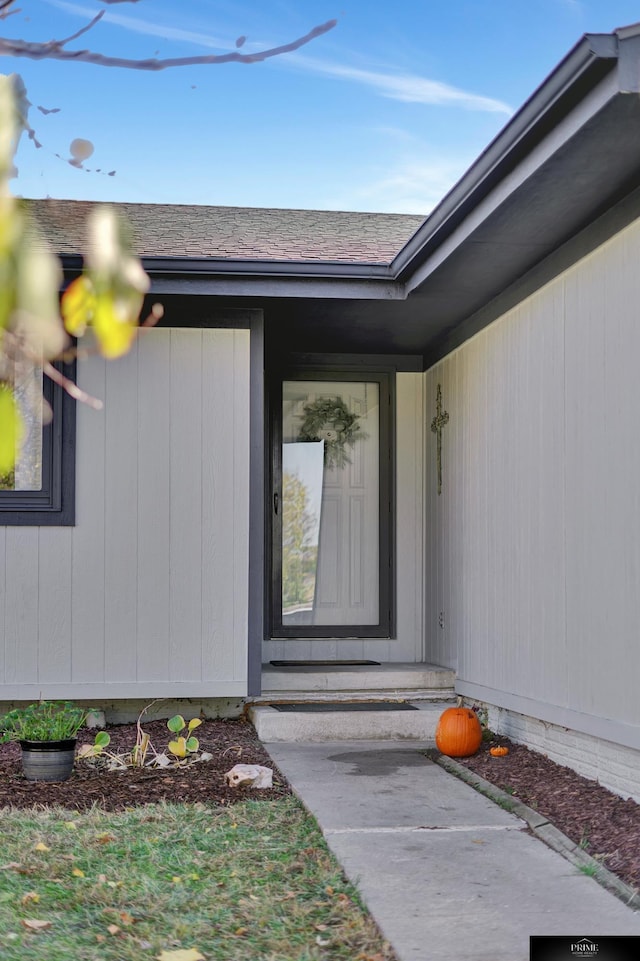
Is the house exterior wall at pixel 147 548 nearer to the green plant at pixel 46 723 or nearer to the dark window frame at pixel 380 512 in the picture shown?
the green plant at pixel 46 723

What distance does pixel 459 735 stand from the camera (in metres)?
5.73

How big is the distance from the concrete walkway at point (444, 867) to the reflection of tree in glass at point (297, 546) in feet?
8.07

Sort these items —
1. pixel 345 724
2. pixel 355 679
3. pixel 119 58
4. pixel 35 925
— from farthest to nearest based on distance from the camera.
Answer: pixel 355 679 → pixel 345 724 → pixel 35 925 → pixel 119 58

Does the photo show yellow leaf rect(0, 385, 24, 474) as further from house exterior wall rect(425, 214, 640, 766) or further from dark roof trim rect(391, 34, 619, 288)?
house exterior wall rect(425, 214, 640, 766)

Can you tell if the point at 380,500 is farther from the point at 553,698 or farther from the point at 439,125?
the point at 439,125

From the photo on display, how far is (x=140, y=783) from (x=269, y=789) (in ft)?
2.13

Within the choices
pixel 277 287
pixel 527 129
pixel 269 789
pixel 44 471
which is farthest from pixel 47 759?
pixel 527 129

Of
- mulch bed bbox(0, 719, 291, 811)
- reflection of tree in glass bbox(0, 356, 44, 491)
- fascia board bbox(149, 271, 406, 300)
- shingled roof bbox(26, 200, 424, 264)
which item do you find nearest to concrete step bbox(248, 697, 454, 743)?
mulch bed bbox(0, 719, 291, 811)

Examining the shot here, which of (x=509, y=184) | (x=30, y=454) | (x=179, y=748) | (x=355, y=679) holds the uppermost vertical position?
(x=509, y=184)

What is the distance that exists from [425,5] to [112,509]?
3.68m

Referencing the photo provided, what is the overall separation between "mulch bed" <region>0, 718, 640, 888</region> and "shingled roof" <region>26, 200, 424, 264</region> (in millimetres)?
2853

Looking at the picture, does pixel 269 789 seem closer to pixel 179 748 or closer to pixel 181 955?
pixel 179 748

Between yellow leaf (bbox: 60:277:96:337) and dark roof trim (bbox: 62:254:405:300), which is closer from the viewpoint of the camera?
yellow leaf (bbox: 60:277:96:337)

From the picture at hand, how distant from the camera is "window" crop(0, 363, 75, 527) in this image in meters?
6.44
